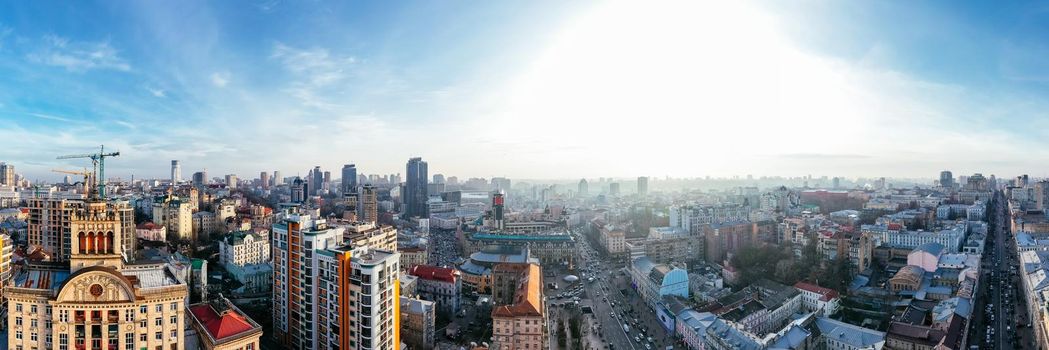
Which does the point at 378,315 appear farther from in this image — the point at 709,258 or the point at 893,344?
the point at 709,258

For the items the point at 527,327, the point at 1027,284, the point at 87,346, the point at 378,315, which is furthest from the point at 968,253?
the point at 87,346

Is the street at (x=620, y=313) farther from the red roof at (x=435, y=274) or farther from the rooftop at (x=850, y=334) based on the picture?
the red roof at (x=435, y=274)

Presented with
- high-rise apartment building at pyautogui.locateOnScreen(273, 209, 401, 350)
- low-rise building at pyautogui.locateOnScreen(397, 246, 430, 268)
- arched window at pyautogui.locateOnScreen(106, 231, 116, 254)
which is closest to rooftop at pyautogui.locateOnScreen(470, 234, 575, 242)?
low-rise building at pyautogui.locateOnScreen(397, 246, 430, 268)

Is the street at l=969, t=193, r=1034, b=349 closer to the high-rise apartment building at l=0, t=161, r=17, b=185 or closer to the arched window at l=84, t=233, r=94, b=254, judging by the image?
the arched window at l=84, t=233, r=94, b=254

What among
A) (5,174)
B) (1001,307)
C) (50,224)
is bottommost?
(1001,307)

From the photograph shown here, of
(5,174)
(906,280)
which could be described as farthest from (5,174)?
(906,280)

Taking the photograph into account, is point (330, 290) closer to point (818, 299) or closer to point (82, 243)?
point (82, 243)
